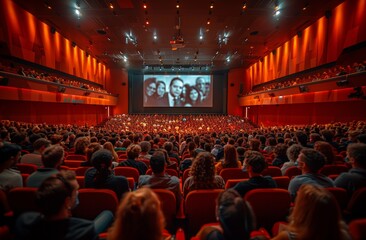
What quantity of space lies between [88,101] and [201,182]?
1934 cm

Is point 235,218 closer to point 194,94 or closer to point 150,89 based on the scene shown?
point 194,94

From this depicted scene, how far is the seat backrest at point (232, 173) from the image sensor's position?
12.1 feet

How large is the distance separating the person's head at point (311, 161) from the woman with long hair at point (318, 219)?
131cm

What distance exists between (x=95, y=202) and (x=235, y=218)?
1643 mm

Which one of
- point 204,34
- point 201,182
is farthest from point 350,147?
point 204,34

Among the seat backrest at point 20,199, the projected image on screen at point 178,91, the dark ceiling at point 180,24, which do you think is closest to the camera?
the seat backrest at point 20,199

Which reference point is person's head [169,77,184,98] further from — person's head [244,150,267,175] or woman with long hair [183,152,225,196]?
person's head [244,150,267,175]

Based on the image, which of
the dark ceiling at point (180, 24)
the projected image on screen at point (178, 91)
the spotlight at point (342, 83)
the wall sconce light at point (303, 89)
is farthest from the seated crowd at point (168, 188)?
the projected image on screen at point (178, 91)

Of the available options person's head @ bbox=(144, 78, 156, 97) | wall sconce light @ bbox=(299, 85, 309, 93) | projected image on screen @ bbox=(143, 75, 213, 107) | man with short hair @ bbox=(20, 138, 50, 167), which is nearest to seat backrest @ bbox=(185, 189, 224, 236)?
man with short hair @ bbox=(20, 138, 50, 167)

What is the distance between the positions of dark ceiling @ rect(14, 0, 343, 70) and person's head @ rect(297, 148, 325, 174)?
10.3m

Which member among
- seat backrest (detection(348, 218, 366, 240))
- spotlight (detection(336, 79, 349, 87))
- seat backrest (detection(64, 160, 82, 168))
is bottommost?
seat backrest (detection(64, 160, 82, 168))

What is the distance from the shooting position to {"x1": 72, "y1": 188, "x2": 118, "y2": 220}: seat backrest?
2.33 metres

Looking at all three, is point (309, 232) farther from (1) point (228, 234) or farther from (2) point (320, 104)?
(2) point (320, 104)

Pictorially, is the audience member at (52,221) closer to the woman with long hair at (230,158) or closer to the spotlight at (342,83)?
the woman with long hair at (230,158)
